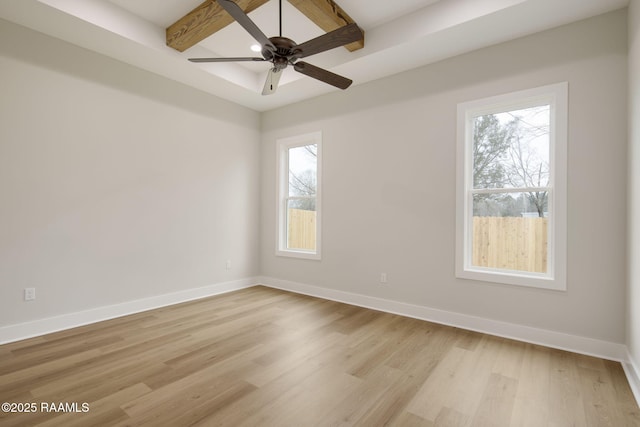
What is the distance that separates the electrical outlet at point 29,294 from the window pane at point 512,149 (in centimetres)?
465

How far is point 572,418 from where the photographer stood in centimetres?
183

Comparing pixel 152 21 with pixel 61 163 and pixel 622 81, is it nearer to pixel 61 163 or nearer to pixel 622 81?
pixel 61 163

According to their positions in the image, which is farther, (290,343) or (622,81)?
(290,343)

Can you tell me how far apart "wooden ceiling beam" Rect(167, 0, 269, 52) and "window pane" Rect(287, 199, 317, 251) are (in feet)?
8.51

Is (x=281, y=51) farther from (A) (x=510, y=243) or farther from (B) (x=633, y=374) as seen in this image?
(B) (x=633, y=374)

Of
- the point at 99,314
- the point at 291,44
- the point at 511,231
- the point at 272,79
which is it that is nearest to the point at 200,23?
the point at 272,79

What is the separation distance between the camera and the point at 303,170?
4984 mm

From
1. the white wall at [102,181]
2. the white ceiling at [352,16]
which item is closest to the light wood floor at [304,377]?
the white wall at [102,181]

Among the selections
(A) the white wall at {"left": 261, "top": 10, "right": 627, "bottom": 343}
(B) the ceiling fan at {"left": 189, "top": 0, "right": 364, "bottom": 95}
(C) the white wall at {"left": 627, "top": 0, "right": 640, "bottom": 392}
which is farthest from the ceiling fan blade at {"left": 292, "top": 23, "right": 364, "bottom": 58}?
(C) the white wall at {"left": 627, "top": 0, "right": 640, "bottom": 392}

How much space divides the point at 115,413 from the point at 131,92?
11.3 ft

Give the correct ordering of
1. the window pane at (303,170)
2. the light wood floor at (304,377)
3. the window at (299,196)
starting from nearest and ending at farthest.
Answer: the light wood floor at (304,377)
the window at (299,196)
the window pane at (303,170)

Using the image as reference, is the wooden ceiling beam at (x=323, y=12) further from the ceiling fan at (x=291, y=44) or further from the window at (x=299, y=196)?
the window at (x=299, y=196)

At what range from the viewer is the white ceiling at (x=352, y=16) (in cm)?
268

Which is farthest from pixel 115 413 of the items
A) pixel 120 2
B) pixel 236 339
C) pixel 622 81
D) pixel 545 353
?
pixel 622 81
